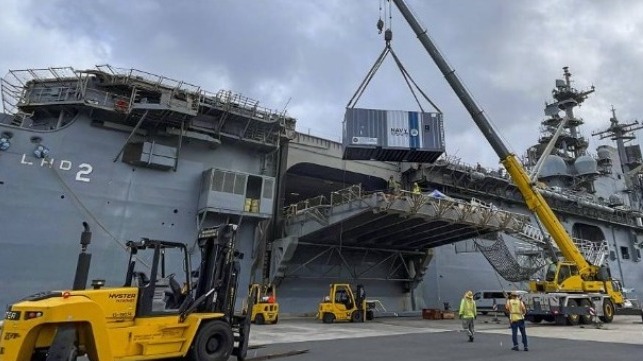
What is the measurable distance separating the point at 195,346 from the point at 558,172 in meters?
45.9

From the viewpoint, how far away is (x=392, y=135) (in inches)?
912

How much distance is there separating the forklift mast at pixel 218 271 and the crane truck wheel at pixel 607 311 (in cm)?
2196

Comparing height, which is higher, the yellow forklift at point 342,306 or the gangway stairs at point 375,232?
the gangway stairs at point 375,232

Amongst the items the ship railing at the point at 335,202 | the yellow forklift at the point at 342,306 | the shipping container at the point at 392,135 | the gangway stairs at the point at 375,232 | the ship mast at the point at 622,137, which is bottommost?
the yellow forklift at the point at 342,306

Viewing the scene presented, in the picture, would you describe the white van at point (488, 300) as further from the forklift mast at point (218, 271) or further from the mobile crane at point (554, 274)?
the forklift mast at point (218, 271)

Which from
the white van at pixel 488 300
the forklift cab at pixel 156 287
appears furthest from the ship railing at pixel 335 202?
the white van at pixel 488 300

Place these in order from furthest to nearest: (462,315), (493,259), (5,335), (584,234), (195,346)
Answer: (584,234) → (493,259) → (462,315) → (195,346) → (5,335)

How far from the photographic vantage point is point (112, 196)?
69.1ft

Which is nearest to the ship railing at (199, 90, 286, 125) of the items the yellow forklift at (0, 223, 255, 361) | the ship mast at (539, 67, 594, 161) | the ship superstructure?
the ship superstructure

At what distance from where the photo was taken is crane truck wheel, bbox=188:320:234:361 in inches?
340

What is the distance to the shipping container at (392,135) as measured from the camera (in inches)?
Result: 899

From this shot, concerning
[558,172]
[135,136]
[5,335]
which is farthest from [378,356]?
[558,172]

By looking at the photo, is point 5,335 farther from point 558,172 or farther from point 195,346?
point 558,172

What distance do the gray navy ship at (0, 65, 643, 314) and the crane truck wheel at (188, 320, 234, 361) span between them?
7.70 metres
